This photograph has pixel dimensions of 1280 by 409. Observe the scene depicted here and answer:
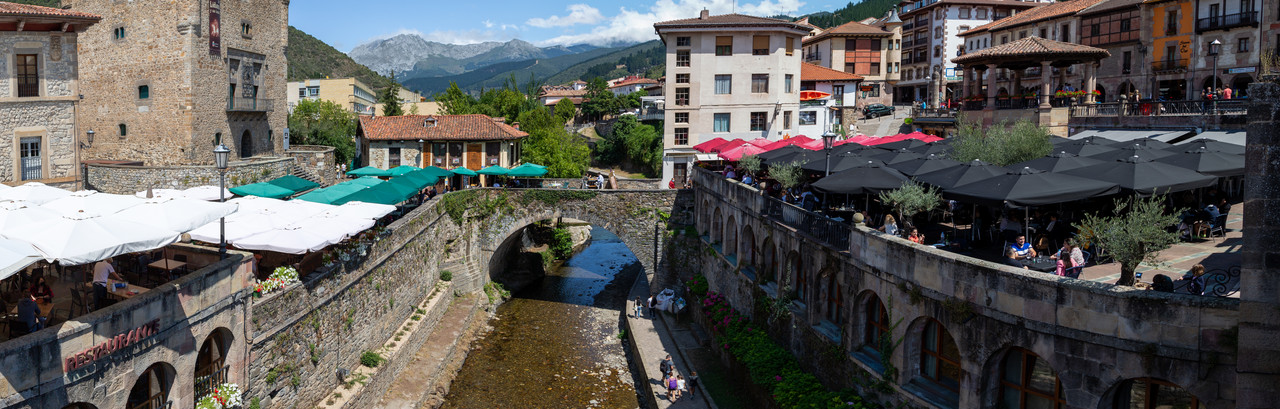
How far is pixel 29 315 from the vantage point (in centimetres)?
→ 1448

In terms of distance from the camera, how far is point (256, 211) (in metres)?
22.0

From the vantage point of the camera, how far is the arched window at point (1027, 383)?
550 inches

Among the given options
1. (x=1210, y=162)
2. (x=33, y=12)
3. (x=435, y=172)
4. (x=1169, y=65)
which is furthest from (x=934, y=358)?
(x=1169, y=65)

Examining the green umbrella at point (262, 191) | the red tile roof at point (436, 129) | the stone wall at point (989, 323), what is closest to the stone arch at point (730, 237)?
the stone wall at point (989, 323)

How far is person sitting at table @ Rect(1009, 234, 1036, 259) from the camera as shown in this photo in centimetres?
1633

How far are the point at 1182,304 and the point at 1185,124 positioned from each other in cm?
2373

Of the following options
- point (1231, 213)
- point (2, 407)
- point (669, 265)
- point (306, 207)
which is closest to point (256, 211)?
point (306, 207)

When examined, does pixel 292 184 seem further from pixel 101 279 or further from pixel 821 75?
pixel 821 75

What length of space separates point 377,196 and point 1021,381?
73.6ft

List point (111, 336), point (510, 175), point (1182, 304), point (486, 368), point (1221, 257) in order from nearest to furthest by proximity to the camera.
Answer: point (1182, 304)
point (111, 336)
point (1221, 257)
point (486, 368)
point (510, 175)

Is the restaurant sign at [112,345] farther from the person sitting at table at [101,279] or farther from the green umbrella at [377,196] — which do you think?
the green umbrella at [377,196]

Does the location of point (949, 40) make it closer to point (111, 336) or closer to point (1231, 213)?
point (1231, 213)

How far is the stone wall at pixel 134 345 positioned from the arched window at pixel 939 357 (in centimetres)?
1444

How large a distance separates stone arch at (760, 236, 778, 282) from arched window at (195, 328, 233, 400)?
14998mm
